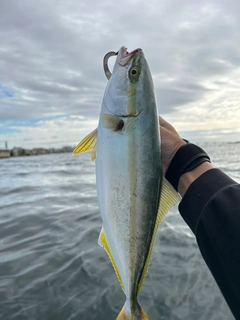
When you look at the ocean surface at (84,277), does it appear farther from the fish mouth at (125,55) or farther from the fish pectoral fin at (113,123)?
the fish mouth at (125,55)

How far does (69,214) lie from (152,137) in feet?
23.3

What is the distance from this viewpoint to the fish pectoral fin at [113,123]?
2.04 meters

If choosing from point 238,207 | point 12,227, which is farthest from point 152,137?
point 12,227

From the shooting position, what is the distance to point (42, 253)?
18.8 feet

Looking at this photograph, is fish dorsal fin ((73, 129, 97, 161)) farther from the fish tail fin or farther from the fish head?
the fish tail fin

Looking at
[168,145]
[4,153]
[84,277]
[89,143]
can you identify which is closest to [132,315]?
[89,143]

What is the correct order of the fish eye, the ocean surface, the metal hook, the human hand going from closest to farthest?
the fish eye < the metal hook < the human hand < the ocean surface

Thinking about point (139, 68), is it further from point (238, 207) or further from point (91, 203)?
point (91, 203)

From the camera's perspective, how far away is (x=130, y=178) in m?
2.00

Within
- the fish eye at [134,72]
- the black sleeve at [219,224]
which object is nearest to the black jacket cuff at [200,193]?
the black sleeve at [219,224]

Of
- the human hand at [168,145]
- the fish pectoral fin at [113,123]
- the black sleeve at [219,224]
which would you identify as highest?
the fish pectoral fin at [113,123]

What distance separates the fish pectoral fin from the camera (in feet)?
6.69

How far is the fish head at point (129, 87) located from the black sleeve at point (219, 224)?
73 centimetres

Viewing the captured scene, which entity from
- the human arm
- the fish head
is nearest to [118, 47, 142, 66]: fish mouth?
the fish head
